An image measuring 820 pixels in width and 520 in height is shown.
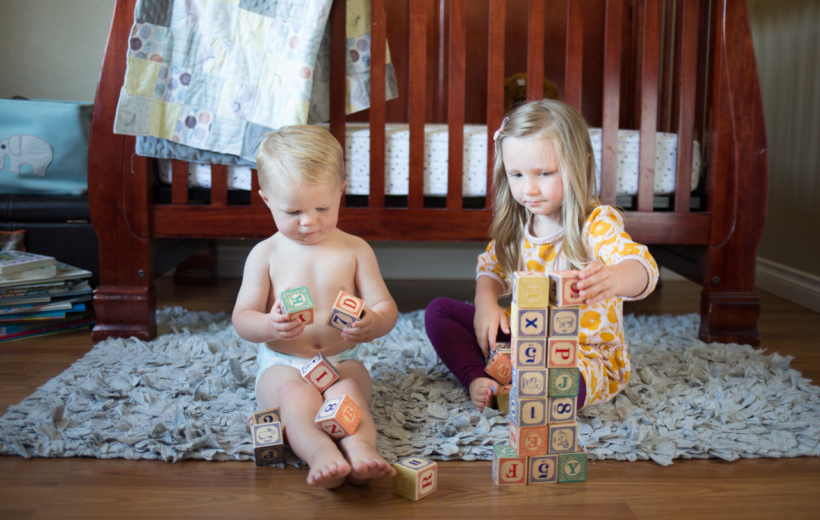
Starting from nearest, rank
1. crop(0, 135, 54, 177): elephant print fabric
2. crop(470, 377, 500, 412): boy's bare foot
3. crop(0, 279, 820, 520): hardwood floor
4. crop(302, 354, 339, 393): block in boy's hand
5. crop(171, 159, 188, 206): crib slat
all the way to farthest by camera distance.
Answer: crop(0, 279, 820, 520): hardwood floor
crop(302, 354, 339, 393): block in boy's hand
crop(470, 377, 500, 412): boy's bare foot
crop(171, 159, 188, 206): crib slat
crop(0, 135, 54, 177): elephant print fabric

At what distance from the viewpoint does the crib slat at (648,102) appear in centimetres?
152

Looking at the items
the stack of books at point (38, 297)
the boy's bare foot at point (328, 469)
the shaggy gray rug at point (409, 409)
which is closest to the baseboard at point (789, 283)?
the shaggy gray rug at point (409, 409)

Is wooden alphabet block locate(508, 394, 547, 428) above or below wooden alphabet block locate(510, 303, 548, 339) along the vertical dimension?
below

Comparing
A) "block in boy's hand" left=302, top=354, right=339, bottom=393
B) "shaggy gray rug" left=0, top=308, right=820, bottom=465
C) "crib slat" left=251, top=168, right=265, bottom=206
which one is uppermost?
"crib slat" left=251, top=168, right=265, bottom=206

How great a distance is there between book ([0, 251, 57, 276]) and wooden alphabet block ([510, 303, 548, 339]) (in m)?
1.39

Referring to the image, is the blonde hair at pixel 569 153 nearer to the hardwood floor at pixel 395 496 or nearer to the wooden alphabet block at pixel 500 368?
the wooden alphabet block at pixel 500 368

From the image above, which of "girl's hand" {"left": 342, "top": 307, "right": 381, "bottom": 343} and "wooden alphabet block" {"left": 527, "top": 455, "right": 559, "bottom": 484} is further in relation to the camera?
"girl's hand" {"left": 342, "top": 307, "right": 381, "bottom": 343}

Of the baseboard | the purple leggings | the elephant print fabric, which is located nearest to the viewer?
the purple leggings

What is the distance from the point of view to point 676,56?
6.31 ft

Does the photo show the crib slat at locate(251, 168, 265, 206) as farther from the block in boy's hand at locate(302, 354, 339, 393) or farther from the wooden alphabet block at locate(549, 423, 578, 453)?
the wooden alphabet block at locate(549, 423, 578, 453)

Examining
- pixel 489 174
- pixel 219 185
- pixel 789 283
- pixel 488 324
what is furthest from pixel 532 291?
pixel 789 283

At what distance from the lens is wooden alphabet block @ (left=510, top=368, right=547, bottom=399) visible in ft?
2.84

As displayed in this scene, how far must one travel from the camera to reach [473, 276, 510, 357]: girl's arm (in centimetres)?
122

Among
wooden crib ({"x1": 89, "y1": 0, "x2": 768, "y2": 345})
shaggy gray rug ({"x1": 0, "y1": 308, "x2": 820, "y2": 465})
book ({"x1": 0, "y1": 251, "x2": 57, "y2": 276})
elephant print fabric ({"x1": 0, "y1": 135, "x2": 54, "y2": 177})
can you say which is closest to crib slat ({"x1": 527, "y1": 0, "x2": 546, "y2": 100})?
wooden crib ({"x1": 89, "y1": 0, "x2": 768, "y2": 345})
